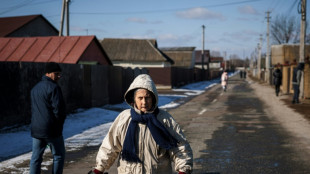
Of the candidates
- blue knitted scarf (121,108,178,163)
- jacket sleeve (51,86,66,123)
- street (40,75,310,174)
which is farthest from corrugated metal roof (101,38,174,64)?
blue knitted scarf (121,108,178,163)

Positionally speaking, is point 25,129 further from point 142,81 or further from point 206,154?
point 142,81

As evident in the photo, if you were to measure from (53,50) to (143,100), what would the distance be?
57.2ft

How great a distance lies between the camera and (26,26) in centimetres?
3475

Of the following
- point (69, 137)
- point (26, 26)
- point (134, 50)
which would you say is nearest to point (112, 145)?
point (69, 137)

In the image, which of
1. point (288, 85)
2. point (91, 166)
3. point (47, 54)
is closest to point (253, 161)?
point (91, 166)

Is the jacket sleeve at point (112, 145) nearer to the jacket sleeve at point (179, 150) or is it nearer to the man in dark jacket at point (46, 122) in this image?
the jacket sleeve at point (179, 150)

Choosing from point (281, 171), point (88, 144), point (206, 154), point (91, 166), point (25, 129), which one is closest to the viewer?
point (281, 171)

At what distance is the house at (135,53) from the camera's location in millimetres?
49459

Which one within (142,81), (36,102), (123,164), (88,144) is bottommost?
(88,144)

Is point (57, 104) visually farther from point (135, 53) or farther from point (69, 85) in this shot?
point (135, 53)

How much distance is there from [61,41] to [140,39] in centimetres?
3434

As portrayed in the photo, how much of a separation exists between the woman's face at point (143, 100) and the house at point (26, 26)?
32.0 m

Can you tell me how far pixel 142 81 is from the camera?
10.1 feet

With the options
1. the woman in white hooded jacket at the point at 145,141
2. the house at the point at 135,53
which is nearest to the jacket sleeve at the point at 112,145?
the woman in white hooded jacket at the point at 145,141
